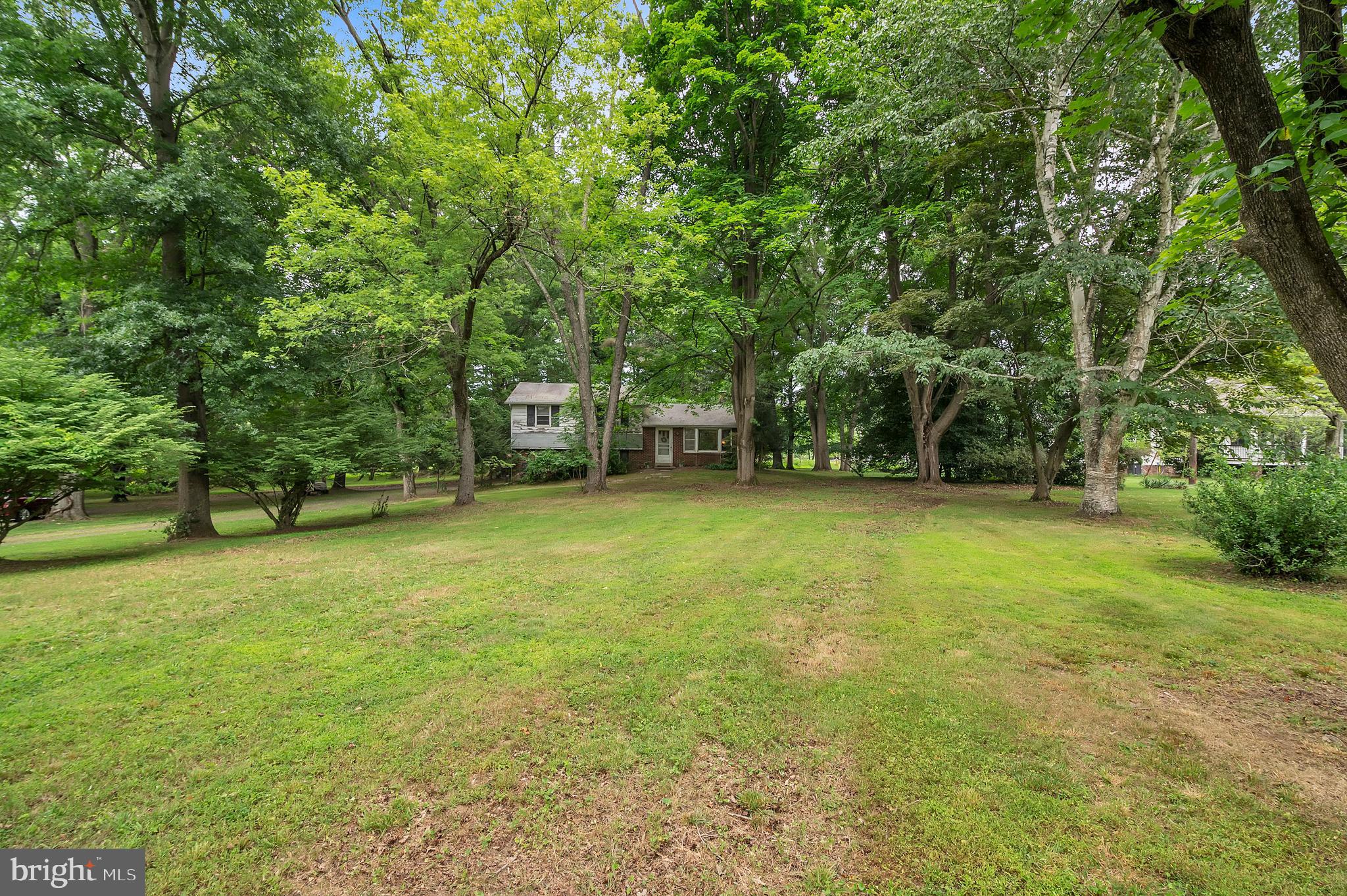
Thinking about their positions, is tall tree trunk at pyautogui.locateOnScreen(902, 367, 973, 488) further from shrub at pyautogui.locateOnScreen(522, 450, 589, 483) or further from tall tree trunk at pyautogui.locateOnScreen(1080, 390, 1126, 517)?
shrub at pyautogui.locateOnScreen(522, 450, 589, 483)

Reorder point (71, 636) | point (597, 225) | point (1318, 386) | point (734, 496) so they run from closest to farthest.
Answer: point (71, 636), point (1318, 386), point (597, 225), point (734, 496)

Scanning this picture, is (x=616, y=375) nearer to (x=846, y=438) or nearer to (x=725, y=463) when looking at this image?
(x=725, y=463)

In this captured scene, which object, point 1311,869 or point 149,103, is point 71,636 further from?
point 149,103

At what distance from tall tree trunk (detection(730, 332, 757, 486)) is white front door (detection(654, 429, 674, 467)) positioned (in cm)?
1156

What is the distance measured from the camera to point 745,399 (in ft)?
61.7

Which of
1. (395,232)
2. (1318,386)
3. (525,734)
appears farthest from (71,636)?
(1318,386)

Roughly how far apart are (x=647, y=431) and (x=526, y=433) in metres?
7.44

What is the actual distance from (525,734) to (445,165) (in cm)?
1353

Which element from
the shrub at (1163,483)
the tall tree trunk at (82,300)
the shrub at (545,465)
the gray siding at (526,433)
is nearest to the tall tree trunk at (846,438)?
the shrub at (1163,483)

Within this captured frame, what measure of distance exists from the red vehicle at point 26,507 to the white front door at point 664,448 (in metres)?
24.8

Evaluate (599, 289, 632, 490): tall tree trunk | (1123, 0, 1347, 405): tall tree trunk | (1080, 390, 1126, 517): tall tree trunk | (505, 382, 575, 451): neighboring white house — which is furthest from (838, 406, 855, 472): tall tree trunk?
(1123, 0, 1347, 405): tall tree trunk

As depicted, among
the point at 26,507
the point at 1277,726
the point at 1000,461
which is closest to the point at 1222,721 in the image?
the point at 1277,726

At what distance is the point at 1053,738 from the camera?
3.13 meters

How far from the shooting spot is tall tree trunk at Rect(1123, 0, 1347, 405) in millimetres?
2621
